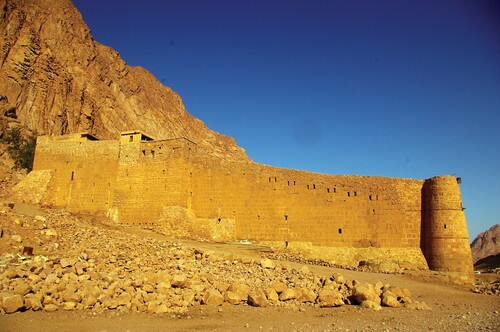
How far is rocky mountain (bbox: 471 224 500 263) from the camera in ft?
231

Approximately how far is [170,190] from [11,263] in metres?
10.1

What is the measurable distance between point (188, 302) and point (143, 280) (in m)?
1.35

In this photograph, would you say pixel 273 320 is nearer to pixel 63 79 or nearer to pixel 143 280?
pixel 143 280

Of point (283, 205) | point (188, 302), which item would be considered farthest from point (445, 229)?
point (188, 302)

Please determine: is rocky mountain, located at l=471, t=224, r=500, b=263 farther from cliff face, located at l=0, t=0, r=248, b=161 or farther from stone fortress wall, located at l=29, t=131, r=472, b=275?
stone fortress wall, located at l=29, t=131, r=472, b=275

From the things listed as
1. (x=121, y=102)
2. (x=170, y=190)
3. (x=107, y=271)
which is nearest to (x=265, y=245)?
(x=170, y=190)

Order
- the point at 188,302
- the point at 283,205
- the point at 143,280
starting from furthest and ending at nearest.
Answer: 1. the point at 283,205
2. the point at 143,280
3. the point at 188,302

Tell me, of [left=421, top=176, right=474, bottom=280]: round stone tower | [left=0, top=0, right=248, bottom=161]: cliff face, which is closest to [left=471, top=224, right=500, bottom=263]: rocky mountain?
[left=0, top=0, right=248, bottom=161]: cliff face

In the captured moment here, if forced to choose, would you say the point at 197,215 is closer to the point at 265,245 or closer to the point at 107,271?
the point at 265,245

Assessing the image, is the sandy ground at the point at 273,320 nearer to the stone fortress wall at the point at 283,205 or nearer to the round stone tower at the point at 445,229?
the round stone tower at the point at 445,229

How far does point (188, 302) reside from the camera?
9141mm

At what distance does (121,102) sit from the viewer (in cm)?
5331

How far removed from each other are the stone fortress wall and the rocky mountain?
60568 millimetres

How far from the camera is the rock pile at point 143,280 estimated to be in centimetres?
855
